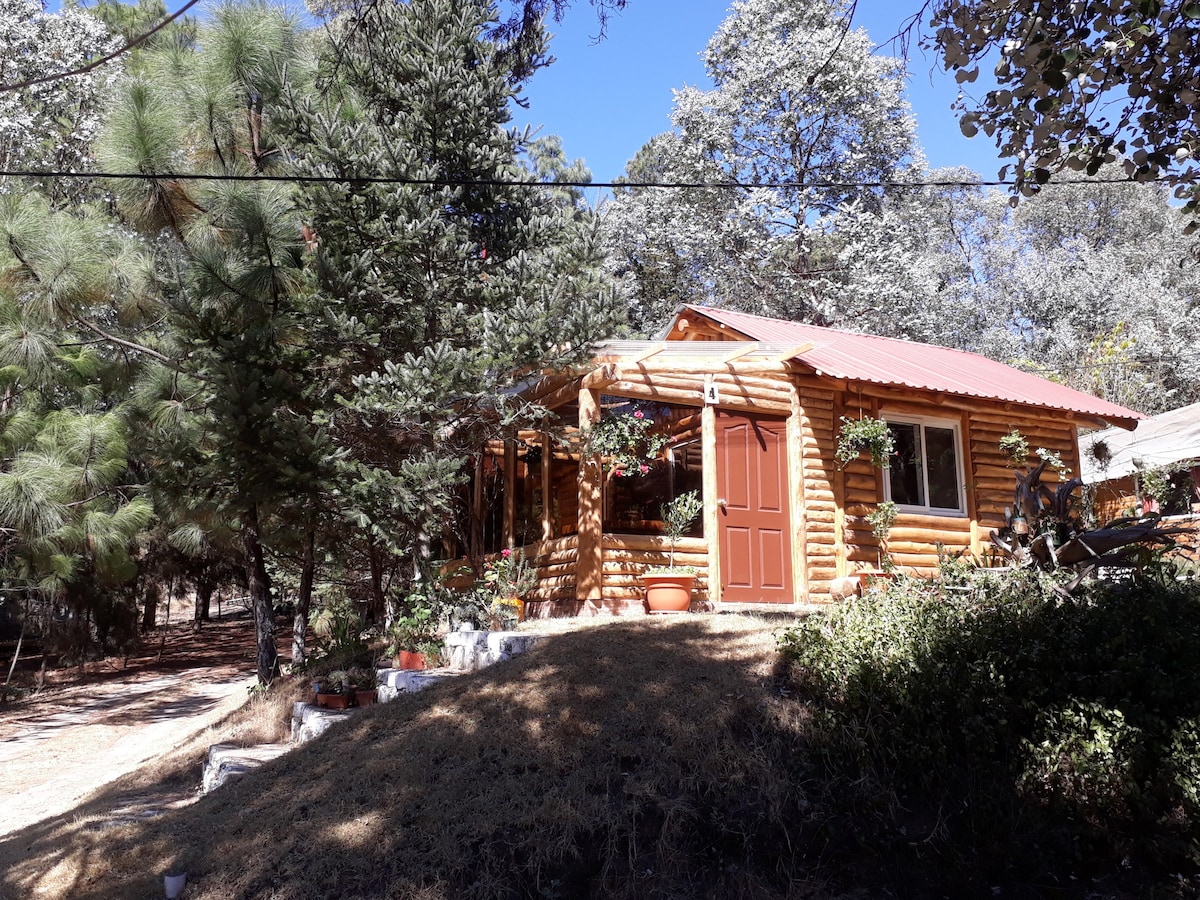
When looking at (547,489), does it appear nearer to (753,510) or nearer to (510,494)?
(510,494)

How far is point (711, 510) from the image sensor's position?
10.5m

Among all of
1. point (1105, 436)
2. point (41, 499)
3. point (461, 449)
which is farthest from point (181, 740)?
point (1105, 436)

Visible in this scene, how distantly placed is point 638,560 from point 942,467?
471 cm

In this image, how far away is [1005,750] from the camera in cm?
454

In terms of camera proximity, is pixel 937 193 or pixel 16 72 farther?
pixel 937 193

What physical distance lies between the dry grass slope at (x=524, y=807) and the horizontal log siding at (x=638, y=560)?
3488 mm

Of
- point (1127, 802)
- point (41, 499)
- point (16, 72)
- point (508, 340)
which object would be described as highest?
point (16, 72)

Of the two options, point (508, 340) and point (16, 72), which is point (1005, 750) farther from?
point (16, 72)

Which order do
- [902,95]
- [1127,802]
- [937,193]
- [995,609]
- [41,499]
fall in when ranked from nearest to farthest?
[1127,802] < [995,609] < [41,499] < [902,95] < [937,193]

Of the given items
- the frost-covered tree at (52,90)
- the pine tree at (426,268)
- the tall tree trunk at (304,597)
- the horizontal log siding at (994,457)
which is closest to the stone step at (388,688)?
the pine tree at (426,268)

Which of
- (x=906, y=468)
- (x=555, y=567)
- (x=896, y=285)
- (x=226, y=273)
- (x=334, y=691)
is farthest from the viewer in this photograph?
(x=896, y=285)

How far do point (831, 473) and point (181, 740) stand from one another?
8395 millimetres

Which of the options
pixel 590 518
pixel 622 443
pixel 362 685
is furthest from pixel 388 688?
pixel 622 443

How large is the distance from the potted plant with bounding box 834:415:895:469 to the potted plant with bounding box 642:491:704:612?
1.89 metres
